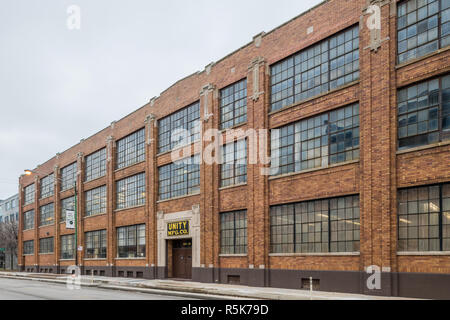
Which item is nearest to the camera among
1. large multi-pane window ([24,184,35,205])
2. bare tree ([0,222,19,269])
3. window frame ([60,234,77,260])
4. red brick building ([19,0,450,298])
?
red brick building ([19,0,450,298])

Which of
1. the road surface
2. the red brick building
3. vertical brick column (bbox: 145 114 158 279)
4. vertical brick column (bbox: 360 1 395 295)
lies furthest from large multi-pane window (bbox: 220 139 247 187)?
the road surface

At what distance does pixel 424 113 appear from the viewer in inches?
755

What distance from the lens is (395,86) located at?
20188 millimetres

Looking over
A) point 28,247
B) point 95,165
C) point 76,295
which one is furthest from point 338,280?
point 28,247

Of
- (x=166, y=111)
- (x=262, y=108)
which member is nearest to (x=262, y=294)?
(x=262, y=108)

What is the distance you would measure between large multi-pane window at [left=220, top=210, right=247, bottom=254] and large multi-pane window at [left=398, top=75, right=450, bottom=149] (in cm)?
1084

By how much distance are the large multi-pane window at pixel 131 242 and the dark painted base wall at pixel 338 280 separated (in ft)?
13.1

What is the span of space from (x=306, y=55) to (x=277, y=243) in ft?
32.5

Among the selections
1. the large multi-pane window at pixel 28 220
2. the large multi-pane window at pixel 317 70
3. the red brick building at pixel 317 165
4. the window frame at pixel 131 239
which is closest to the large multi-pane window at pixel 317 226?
the red brick building at pixel 317 165

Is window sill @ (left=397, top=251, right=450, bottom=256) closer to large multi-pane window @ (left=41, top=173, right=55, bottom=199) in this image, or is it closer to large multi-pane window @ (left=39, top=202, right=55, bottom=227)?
large multi-pane window @ (left=39, top=202, right=55, bottom=227)

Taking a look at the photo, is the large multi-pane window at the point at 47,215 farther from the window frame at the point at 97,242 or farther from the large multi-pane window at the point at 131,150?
the large multi-pane window at the point at 131,150

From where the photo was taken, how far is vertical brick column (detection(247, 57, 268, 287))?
84.3 ft

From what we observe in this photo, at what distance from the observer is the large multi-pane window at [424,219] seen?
59.6 ft

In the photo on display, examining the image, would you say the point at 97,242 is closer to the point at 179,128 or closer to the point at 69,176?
the point at 69,176
